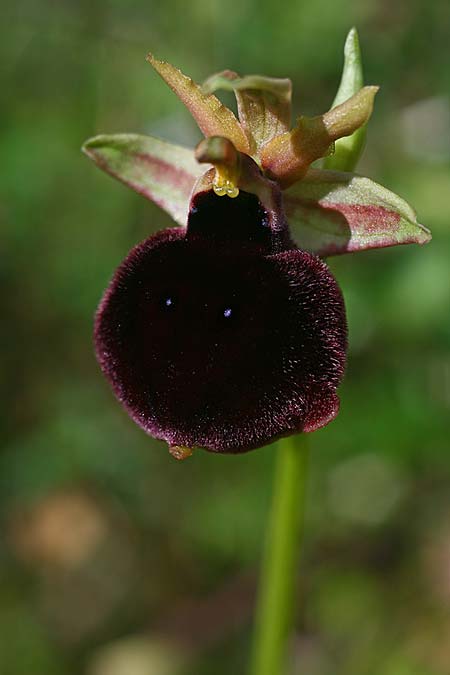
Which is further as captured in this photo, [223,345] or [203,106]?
[203,106]

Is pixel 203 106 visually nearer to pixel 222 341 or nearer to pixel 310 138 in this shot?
pixel 310 138

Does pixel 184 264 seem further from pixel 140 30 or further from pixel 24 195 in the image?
pixel 140 30

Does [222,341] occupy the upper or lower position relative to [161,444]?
upper

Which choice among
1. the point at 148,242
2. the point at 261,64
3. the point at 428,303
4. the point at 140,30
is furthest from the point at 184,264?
the point at 140,30

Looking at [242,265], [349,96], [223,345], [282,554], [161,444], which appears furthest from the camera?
[161,444]

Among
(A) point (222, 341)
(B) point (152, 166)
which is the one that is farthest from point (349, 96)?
(A) point (222, 341)

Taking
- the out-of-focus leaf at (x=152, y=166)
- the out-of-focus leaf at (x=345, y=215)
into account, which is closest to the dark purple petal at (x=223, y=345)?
the out-of-focus leaf at (x=345, y=215)
